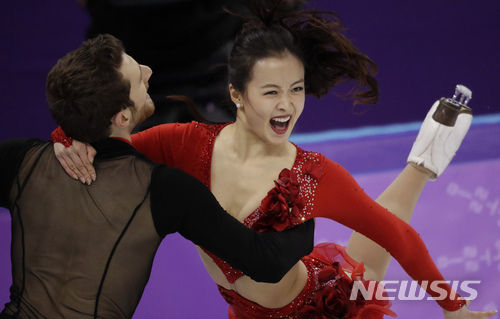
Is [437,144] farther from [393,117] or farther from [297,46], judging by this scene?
[393,117]

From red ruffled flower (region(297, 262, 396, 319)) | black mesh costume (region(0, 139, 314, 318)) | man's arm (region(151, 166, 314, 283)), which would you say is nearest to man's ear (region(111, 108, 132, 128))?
black mesh costume (region(0, 139, 314, 318))

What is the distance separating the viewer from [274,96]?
2.47 meters

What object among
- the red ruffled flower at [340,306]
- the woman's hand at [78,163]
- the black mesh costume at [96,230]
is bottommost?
the black mesh costume at [96,230]

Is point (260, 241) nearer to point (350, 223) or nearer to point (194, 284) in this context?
point (350, 223)

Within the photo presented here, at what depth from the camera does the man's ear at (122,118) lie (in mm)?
2121

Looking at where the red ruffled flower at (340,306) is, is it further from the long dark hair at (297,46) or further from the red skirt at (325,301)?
the long dark hair at (297,46)

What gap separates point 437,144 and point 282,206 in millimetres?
1245

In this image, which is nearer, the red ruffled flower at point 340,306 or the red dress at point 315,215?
the red dress at point 315,215

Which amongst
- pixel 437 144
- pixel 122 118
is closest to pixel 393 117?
pixel 437 144

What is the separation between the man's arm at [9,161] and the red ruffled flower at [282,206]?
0.82 metres

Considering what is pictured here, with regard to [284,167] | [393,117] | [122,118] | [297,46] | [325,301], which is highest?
[393,117]

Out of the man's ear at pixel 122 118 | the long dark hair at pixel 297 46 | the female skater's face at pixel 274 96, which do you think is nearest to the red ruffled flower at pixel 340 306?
the female skater's face at pixel 274 96

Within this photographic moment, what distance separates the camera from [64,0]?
469 centimetres

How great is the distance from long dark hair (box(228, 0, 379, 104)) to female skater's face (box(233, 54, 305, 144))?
3 centimetres
